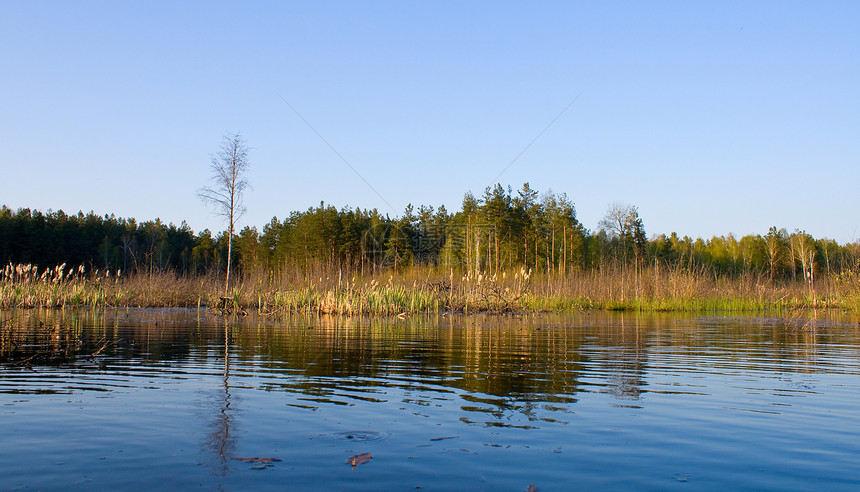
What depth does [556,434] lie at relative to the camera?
3010 mm

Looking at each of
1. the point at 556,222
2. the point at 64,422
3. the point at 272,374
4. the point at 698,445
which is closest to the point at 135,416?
the point at 64,422

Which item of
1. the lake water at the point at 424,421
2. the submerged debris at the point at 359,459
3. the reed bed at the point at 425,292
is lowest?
the lake water at the point at 424,421

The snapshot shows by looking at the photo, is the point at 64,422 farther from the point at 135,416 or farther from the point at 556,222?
the point at 556,222

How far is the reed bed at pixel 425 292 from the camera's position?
56.0ft

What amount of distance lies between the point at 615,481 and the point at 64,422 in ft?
9.74

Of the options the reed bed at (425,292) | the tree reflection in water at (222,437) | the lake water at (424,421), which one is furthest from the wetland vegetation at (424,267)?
the tree reflection in water at (222,437)

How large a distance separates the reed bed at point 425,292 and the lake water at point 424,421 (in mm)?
10200

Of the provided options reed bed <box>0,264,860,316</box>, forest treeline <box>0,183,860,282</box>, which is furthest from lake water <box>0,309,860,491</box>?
forest treeline <box>0,183,860,282</box>

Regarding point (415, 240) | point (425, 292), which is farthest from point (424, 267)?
point (415, 240)

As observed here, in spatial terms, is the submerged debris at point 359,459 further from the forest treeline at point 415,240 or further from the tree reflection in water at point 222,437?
the forest treeline at point 415,240

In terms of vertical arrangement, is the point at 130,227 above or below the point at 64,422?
above

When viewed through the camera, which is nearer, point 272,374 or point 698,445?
point 698,445

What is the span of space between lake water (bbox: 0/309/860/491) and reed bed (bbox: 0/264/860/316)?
10.2m

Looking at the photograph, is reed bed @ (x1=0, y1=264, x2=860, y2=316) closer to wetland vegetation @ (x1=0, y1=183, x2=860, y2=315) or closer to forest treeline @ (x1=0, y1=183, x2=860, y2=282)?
wetland vegetation @ (x1=0, y1=183, x2=860, y2=315)
